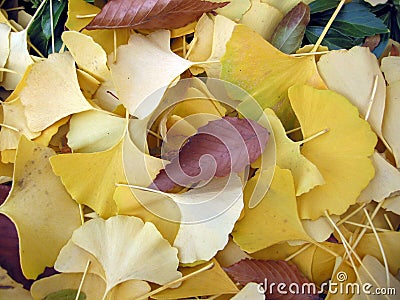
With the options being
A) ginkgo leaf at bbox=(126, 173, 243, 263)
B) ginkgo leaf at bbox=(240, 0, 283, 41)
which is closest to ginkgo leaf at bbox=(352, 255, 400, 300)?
ginkgo leaf at bbox=(126, 173, 243, 263)

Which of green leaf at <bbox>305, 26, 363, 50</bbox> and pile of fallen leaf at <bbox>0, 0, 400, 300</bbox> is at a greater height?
green leaf at <bbox>305, 26, 363, 50</bbox>

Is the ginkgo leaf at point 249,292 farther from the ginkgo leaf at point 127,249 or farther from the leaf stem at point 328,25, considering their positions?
the leaf stem at point 328,25

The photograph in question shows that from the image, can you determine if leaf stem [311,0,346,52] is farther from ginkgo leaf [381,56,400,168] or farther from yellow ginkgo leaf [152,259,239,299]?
yellow ginkgo leaf [152,259,239,299]

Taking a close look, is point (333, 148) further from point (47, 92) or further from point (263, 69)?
point (47, 92)

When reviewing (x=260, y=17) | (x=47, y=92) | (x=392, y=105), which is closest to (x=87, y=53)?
(x=47, y=92)

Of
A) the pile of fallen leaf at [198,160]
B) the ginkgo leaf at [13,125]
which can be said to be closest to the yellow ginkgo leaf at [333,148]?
the pile of fallen leaf at [198,160]
